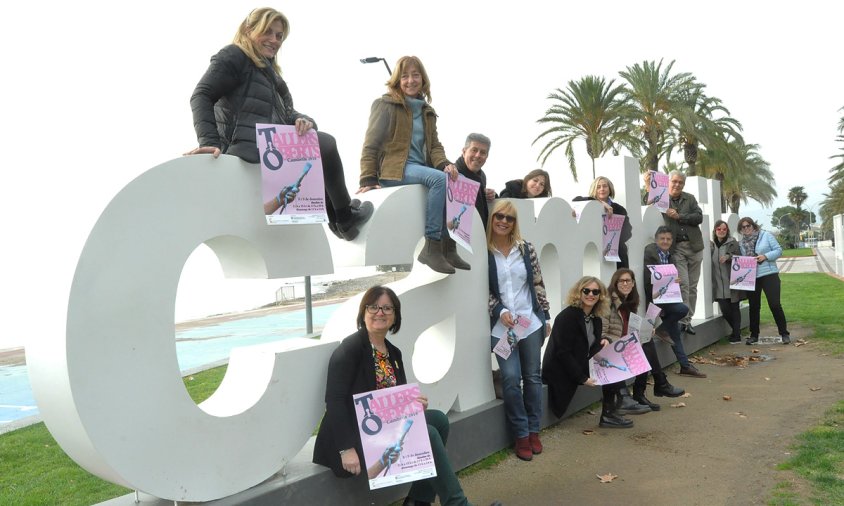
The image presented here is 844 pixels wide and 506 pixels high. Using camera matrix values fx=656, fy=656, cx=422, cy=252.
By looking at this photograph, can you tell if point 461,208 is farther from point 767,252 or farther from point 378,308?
point 767,252

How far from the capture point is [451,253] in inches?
196

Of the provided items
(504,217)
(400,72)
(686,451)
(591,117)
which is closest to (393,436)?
(504,217)

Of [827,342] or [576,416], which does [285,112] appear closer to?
[576,416]

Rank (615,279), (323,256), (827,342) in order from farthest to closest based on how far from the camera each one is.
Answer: (827,342) < (615,279) < (323,256)

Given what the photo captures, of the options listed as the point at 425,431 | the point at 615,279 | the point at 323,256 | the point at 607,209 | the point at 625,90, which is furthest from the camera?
the point at 625,90

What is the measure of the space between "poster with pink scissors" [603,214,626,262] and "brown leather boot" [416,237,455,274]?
329cm

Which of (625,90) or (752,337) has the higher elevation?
(625,90)

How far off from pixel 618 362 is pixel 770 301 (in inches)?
207

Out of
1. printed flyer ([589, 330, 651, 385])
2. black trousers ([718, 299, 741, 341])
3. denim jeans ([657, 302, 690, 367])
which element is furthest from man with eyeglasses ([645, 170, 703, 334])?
printed flyer ([589, 330, 651, 385])

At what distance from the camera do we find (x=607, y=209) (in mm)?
7500

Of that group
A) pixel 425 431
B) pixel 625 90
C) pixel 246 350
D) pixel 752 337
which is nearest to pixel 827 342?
pixel 752 337

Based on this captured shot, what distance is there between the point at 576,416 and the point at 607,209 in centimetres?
248

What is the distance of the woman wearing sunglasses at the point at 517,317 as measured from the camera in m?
5.20

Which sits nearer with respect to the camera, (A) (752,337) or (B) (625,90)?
(A) (752,337)
